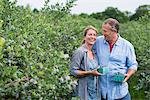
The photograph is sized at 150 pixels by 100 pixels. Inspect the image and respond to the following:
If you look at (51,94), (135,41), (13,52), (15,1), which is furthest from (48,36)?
(135,41)

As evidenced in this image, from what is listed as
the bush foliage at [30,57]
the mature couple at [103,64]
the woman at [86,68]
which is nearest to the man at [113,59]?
the mature couple at [103,64]

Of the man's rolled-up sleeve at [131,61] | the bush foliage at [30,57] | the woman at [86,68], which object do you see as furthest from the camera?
the man's rolled-up sleeve at [131,61]

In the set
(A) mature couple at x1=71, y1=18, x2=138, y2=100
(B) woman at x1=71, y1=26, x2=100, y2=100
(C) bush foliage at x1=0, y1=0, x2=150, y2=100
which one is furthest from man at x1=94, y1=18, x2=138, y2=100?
(C) bush foliage at x1=0, y1=0, x2=150, y2=100

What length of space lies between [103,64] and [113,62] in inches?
5.1

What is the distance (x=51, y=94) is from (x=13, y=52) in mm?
679

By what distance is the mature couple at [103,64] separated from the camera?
5.67 m

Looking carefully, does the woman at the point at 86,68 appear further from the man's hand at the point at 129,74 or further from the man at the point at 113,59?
the man's hand at the point at 129,74

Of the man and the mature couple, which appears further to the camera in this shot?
the man

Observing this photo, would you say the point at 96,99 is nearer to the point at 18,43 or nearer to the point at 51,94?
the point at 51,94

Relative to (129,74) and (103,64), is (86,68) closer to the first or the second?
(103,64)

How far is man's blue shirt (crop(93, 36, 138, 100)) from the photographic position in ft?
19.1

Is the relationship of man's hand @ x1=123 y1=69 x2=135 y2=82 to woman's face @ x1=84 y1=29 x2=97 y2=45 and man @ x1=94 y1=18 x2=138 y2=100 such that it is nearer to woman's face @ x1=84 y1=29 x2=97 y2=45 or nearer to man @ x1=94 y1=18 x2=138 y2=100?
man @ x1=94 y1=18 x2=138 y2=100

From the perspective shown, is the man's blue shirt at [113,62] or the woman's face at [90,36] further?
the man's blue shirt at [113,62]

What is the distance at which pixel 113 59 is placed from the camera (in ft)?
19.1
